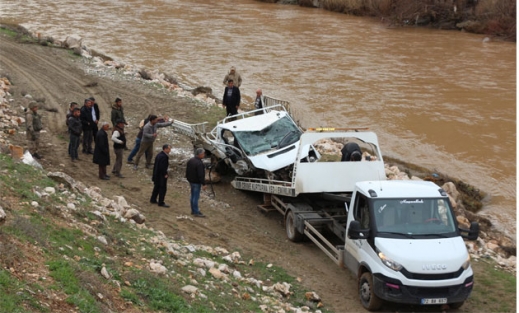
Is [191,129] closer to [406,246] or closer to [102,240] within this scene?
[102,240]

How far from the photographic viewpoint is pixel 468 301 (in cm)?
1037

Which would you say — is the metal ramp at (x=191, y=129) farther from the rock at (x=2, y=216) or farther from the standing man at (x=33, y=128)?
the rock at (x=2, y=216)

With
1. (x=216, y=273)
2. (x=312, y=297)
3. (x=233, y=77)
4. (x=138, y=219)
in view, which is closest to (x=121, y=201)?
(x=138, y=219)

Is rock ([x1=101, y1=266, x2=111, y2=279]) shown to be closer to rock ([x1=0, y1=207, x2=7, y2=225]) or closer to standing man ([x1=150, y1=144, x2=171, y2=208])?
rock ([x1=0, y1=207, x2=7, y2=225])

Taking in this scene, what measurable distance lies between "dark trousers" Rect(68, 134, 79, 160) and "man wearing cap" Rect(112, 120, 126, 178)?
933mm

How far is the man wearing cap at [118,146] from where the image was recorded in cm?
1481

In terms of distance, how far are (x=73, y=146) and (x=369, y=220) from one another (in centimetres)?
775

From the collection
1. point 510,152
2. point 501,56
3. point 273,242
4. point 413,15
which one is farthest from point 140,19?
point 273,242

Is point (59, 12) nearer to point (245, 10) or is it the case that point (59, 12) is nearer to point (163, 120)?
point (245, 10)

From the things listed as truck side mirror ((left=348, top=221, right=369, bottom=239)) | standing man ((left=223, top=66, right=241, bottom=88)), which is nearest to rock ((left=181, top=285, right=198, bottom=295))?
truck side mirror ((left=348, top=221, right=369, bottom=239))

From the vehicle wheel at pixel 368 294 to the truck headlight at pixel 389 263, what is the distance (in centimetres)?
41

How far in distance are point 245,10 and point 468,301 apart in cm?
4394

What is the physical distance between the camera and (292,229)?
490 inches

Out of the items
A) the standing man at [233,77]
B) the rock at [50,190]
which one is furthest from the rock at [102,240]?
the standing man at [233,77]
